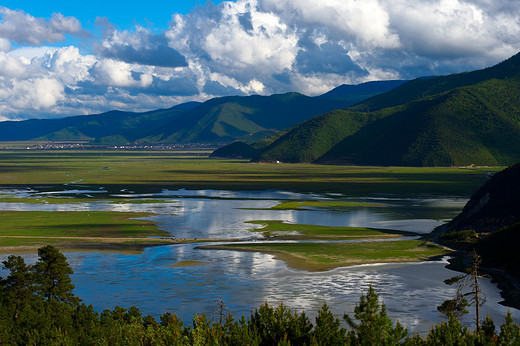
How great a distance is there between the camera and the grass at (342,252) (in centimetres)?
7569

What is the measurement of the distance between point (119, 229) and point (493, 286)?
182 feet

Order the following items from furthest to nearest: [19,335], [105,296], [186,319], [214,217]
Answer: [214,217]
[105,296]
[186,319]
[19,335]

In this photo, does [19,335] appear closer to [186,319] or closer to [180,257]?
[186,319]

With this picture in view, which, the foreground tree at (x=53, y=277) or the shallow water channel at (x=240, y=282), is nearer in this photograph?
the foreground tree at (x=53, y=277)

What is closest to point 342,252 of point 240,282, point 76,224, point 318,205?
point 240,282

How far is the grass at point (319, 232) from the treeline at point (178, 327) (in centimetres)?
4476

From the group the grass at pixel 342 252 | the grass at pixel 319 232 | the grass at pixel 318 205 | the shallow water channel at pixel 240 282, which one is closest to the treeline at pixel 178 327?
the shallow water channel at pixel 240 282

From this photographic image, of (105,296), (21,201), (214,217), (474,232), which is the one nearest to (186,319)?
(105,296)

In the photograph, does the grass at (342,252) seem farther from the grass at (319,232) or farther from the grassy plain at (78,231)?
the grassy plain at (78,231)

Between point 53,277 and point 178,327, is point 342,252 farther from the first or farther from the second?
point 178,327

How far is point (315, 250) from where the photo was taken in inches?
3265

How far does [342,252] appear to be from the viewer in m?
81.8

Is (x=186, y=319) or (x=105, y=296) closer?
(x=186, y=319)

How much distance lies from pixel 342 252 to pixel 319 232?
16.6 metres
